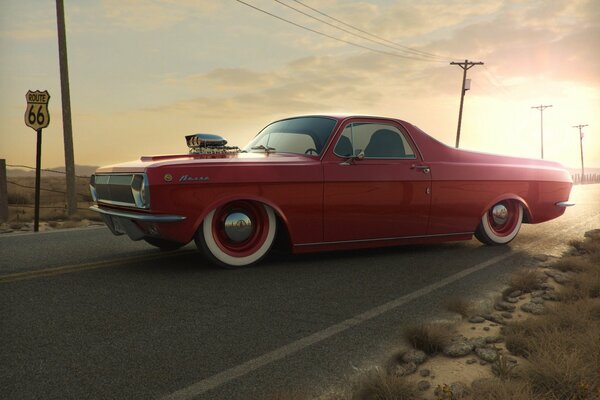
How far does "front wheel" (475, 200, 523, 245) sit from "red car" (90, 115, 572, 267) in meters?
0.02

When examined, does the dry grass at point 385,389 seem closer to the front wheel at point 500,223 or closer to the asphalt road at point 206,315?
the asphalt road at point 206,315

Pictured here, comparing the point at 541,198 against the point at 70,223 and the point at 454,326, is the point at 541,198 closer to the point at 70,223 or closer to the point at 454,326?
the point at 454,326

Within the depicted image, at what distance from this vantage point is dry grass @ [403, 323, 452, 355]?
304cm

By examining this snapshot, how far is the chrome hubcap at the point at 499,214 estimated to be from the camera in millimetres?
6733

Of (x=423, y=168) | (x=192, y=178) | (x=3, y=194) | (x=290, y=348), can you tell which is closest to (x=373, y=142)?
(x=423, y=168)

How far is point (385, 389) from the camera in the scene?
7.75 ft

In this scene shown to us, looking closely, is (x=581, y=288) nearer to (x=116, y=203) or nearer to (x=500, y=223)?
(x=500, y=223)

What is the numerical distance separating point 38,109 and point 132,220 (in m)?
6.80

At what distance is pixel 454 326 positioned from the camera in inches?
135

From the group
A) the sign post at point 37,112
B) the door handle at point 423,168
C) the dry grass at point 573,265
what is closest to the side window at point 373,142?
the door handle at point 423,168

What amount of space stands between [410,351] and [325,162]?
266 centimetres

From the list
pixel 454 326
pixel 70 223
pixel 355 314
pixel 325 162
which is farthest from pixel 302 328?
pixel 70 223

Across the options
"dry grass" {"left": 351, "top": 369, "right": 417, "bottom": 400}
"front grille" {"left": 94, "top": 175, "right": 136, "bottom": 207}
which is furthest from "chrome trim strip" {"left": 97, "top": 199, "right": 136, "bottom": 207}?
"dry grass" {"left": 351, "top": 369, "right": 417, "bottom": 400}

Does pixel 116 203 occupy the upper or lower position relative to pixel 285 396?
upper
